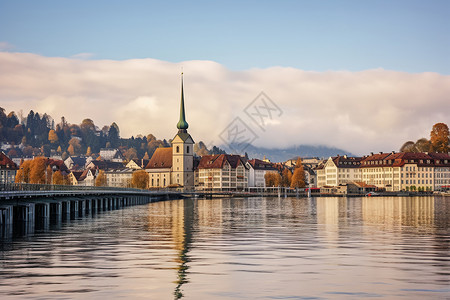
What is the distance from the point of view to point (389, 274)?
27375 millimetres

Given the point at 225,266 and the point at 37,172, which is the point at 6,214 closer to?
the point at 225,266

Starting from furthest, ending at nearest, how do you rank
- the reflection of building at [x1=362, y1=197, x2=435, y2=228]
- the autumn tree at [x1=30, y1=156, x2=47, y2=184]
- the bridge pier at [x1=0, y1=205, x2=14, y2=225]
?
the autumn tree at [x1=30, y1=156, x2=47, y2=184]
the reflection of building at [x1=362, y1=197, x2=435, y2=228]
the bridge pier at [x1=0, y1=205, x2=14, y2=225]

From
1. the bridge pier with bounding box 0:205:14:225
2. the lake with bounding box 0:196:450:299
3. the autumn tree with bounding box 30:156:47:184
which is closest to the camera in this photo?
the lake with bounding box 0:196:450:299

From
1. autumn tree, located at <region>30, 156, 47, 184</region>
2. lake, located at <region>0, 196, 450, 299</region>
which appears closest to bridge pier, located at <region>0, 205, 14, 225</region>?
lake, located at <region>0, 196, 450, 299</region>

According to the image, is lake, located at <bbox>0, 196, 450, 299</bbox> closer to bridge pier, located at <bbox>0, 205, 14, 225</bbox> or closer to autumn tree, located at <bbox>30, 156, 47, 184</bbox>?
bridge pier, located at <bbox>0, 205, 14, 225</bbox>

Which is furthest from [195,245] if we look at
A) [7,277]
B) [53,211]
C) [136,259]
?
[53,211]

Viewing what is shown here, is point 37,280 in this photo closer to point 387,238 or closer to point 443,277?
point 443,277

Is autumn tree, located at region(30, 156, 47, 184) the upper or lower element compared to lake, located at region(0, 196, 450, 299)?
upper

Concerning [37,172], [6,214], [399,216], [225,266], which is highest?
[37,172]

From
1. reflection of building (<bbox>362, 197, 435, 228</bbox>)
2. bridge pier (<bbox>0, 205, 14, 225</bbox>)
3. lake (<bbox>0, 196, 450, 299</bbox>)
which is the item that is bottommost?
reflection of building (<bbox>362, 197, 435, 228</bbox>)

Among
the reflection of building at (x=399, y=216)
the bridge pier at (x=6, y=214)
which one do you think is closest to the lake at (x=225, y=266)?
the bridge pier at (x=6, y=214)

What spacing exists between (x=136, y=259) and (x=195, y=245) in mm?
7918

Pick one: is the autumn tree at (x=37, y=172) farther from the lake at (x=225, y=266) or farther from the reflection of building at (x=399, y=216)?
the lake at (x=225, y=266)

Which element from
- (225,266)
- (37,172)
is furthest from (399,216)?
(37,172)
